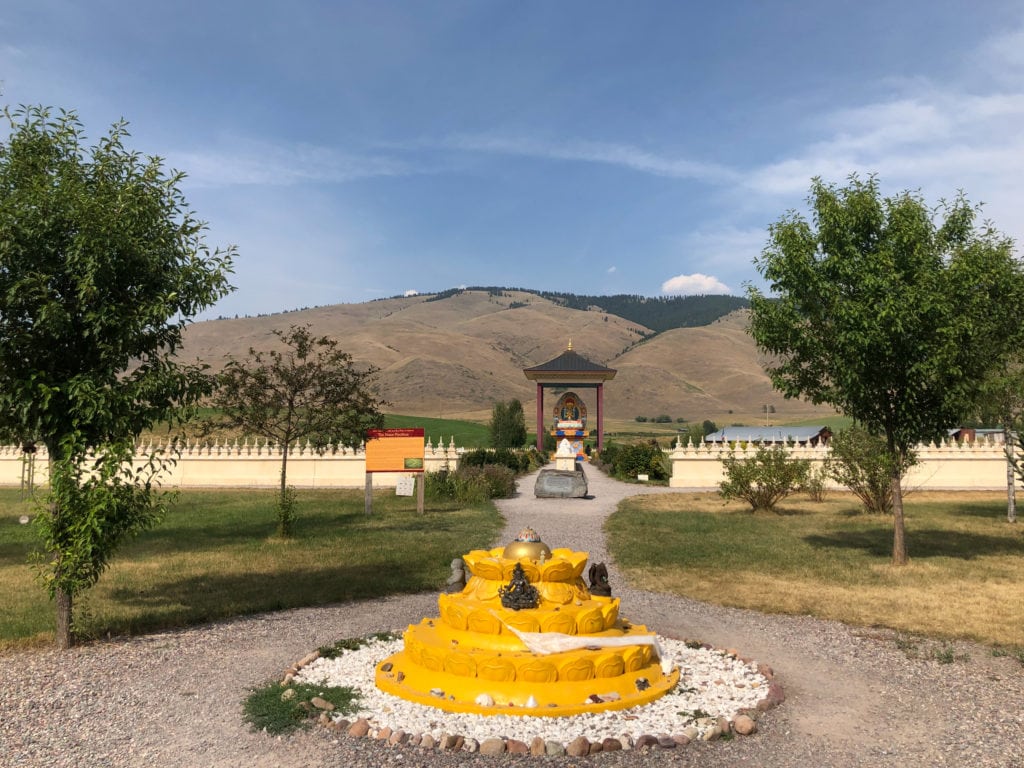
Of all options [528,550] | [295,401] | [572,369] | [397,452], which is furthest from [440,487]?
[572,369]

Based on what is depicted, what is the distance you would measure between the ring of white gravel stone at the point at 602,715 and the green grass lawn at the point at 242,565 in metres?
4.09

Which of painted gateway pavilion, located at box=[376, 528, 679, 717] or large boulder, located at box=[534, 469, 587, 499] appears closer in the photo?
painted gateway pavilion, located at box=[376, 528, 679, 717]

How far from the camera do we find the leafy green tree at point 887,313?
1430 centimetres

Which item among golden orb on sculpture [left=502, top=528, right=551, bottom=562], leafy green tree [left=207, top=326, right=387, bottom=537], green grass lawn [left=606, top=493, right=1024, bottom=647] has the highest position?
leafy green tree [left=207, top=326, right=387, bottom=537]

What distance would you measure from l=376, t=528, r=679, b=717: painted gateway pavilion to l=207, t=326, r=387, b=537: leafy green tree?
1166 centimetres

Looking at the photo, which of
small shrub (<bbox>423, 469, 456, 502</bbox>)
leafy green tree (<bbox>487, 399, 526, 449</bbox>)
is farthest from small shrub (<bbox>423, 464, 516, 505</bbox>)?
leafy green tree (<bbox>487, 399, 526, 449</bbox>)

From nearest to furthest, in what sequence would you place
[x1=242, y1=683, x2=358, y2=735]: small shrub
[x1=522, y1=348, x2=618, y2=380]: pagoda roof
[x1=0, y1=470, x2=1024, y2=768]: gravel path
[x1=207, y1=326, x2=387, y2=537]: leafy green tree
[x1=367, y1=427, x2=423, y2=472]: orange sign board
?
[x1=0, y1=470, x2=1024, y2=768]: gravel path → [x1=242, y1=683, x2=358, y2=735]: small shrub → [x1=207, y1=326, x2=387, y2=537]: leafy green tree → [x1=367, y1=427, x2=423, y2=472]: orange sign board → [x1=522, y1=348, x2=618, y2=380]: pagoda roof

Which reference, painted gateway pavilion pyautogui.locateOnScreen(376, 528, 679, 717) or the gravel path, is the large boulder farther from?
painted gateway pavilion pyautogui.locateOnScreen(376, 528, 679, 717)

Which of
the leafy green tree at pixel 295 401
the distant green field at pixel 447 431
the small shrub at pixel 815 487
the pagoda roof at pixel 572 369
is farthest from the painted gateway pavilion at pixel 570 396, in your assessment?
the leafy green tree at pixel 295 401

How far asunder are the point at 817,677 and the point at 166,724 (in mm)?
6794

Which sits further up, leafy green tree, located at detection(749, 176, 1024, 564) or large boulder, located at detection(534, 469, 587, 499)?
leafy green tree, located at detection(749, 176, 1024, 564)

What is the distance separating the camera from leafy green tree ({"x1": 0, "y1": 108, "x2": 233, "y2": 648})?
29.6 ft

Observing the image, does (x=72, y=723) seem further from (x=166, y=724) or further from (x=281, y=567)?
(x=281, y=567)

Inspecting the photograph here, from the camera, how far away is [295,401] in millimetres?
20172
